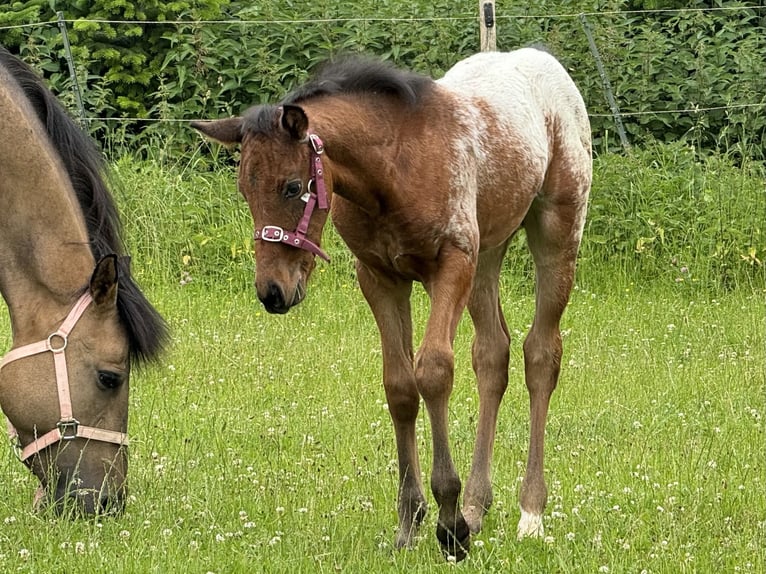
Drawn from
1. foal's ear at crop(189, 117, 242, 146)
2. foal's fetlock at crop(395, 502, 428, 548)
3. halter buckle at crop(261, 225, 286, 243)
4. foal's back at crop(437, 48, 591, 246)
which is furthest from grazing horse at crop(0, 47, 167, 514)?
foal's back at crop(437, 48, 591, 246)

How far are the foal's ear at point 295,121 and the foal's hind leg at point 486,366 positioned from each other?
5.77 ft

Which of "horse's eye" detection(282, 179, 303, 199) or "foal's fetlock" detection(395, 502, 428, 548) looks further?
"foal's fetlock" detection(395, 502, 428, 548)

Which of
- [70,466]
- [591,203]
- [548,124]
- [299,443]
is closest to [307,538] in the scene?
[70,466]

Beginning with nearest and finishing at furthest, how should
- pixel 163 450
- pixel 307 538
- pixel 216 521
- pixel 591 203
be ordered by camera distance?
pixel 307 538 → pixel 216 521 → pixel 163 450 → pixel 591 203

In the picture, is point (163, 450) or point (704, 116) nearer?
point (163, 450)

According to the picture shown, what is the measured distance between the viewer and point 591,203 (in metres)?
11.0

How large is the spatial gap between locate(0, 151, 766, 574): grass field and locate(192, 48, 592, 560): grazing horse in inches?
16.0

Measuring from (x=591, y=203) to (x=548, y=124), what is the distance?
5148mm

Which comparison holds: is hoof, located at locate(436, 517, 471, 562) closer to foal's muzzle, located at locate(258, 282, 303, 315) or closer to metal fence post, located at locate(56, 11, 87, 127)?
foal's muzzle, located at locate(258, 282, 303, 315)

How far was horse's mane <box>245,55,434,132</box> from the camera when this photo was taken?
5086mm

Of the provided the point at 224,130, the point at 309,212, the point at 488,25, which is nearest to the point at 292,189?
the point at 309,212

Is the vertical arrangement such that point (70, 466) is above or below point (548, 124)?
below

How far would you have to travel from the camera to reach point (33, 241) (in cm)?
535

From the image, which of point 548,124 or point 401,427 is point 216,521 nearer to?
point 401,427
